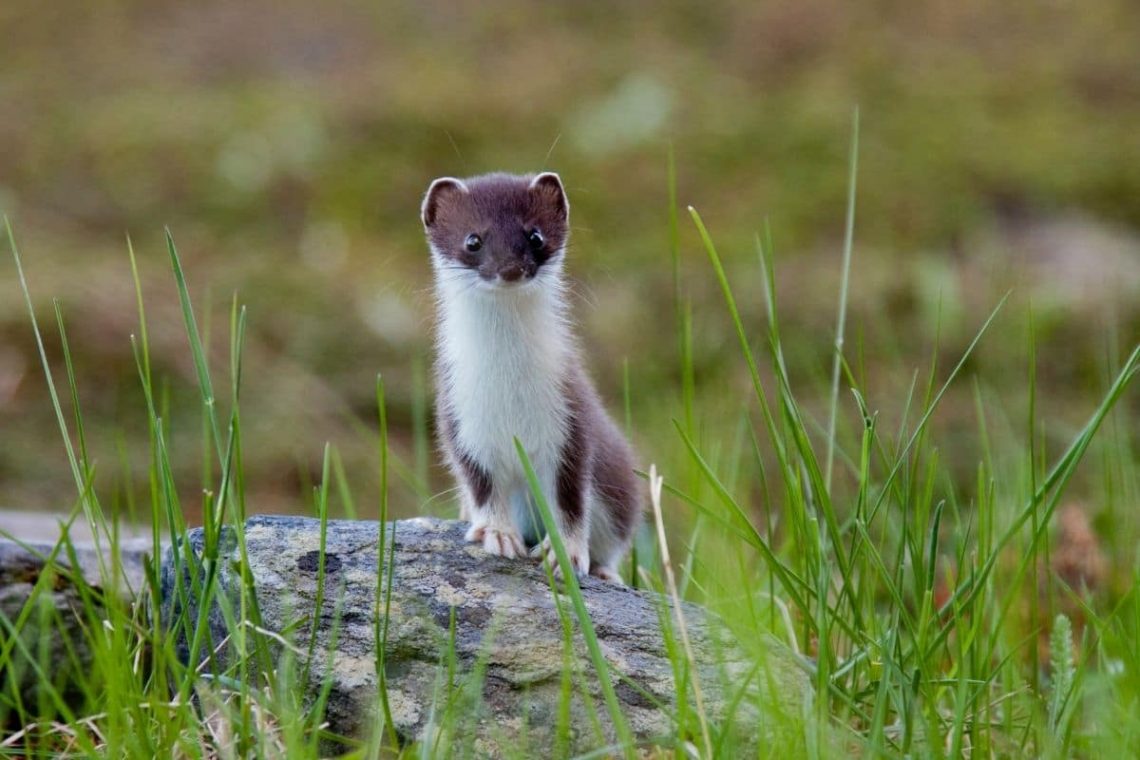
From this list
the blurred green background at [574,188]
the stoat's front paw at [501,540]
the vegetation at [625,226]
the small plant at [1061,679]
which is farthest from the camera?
the blurred green background at [574,188]

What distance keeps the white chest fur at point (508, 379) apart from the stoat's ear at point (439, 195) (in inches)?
10.4

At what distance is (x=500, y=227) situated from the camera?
4430mm

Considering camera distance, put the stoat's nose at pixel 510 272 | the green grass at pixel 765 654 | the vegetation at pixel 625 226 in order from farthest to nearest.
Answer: the vegetation at pixel 625 226 → the stoat's nose at pixel 510 272 → the green grass at pixel 765 654

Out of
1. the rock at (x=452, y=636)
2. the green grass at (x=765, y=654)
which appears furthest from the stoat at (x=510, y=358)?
the green grass at (x=765, y=654)

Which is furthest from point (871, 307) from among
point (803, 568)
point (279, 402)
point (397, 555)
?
point (397, 555)

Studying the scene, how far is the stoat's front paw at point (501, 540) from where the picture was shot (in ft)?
13.9

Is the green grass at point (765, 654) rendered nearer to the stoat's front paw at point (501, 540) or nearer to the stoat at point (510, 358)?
the stoat's front paw at point (501, 540)

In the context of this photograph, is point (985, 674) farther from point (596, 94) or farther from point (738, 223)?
point (596, 94)

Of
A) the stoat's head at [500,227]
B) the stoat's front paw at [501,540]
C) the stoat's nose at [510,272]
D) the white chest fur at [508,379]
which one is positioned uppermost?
the stoat's head at [500,227]

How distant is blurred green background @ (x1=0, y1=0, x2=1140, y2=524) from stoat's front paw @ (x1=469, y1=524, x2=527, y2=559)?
1.91m

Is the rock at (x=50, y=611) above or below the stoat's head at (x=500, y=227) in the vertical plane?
below

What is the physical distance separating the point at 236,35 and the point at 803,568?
337 inches

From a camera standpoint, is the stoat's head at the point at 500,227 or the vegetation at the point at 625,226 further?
the vegetation at the point at 625,226

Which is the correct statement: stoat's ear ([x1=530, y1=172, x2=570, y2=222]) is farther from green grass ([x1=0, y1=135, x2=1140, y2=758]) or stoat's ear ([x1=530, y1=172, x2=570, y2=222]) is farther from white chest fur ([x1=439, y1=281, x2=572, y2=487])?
green grass ([x1=0, y1=135, x2=1140, y2=758])
